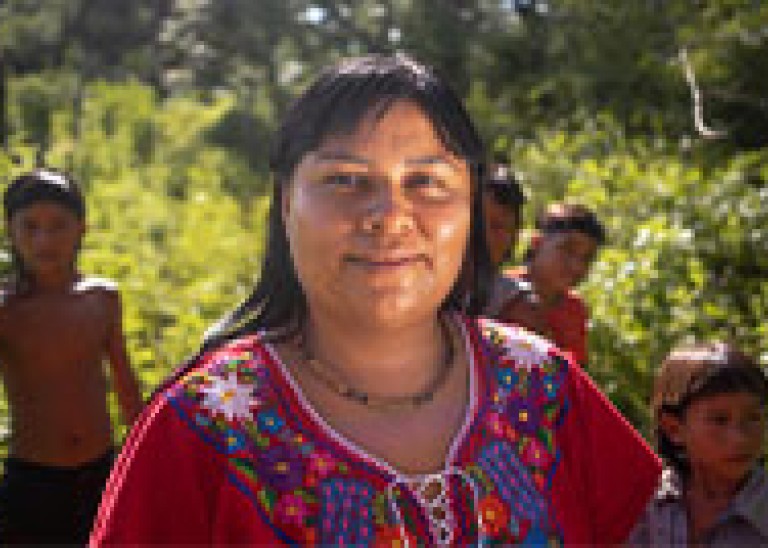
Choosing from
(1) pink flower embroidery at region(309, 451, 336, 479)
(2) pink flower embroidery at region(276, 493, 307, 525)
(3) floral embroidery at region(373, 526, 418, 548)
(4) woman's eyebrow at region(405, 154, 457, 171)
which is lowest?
(3) floral embroidery at region(373, 526, 418, 548)

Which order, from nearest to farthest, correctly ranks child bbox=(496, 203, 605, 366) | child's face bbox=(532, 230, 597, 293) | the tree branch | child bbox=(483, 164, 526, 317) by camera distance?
child bbox=(496, 203, 605, 366) < child's face bbox=(532, 230, 597, 293) < child bbox=(483, 164, 526, 317) < the tree branch

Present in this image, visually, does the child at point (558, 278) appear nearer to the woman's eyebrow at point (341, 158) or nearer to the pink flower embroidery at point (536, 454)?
the pink flower embroidery at point (536, 454)

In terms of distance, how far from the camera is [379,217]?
125 centimetres

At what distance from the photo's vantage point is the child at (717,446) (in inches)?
87.7

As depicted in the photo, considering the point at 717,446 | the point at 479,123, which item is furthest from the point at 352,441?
the point at 479,123

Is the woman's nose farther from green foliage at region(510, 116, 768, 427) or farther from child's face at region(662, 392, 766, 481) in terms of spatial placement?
green foliage at region(510, 116, 768, 427)

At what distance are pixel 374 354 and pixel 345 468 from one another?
172 millimetres

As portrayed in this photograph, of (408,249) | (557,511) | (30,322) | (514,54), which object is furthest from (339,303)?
(514,54)

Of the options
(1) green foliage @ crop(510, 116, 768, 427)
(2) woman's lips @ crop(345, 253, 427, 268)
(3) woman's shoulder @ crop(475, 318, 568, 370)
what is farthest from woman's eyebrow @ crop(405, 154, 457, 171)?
(1) green foliage @ crop(510, 116, 768, 427)

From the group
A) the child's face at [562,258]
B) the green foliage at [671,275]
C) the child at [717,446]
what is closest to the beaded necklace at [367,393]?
the child at [717,446]

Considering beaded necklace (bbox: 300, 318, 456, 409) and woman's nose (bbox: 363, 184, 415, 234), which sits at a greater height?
woman's nose (bbox: 363, 184, 415, 234)

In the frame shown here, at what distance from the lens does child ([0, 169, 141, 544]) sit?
3330mm

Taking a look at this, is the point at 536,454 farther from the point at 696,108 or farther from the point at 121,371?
the point at 696,108

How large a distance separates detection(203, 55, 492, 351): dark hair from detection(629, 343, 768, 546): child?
0.98 m
